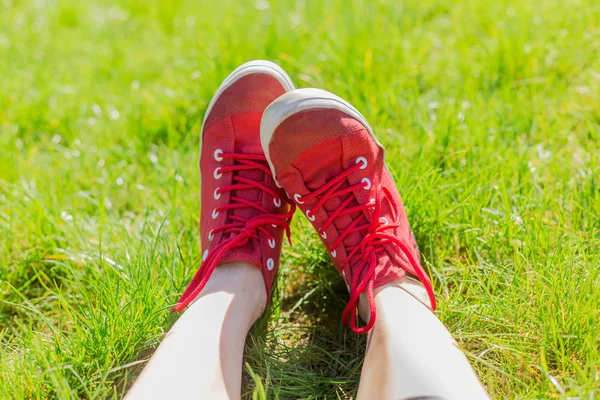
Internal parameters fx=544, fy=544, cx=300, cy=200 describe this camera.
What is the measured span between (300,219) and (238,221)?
233 mm

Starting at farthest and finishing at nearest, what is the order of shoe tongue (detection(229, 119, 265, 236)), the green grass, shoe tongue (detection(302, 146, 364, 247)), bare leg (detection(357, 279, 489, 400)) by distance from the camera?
1. shoe tongue (detection(229, 119, 265, 236))
2. shoe tongue (detection(302, 146, 364, 247))
3. the green grass
4. bare leg (detection(357, 279, 489, 400))

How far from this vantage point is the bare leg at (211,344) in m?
1.07

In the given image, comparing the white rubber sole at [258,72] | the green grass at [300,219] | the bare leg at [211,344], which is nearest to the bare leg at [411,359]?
the green grass at [300,219]

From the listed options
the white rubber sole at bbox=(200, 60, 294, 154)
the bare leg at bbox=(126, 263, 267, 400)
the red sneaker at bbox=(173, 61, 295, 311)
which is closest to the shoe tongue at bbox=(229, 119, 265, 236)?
the red sneaker at bbox=(173, 61, 295, 311)

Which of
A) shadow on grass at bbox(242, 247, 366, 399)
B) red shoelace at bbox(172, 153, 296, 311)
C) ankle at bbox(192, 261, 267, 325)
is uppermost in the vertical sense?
red shoelace at bbox(172, 153, 296, 311)

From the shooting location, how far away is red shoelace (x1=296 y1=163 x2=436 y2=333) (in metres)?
1.36

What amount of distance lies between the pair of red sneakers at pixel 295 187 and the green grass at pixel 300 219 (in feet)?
0.42

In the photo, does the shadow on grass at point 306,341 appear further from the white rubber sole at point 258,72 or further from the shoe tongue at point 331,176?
the white rubber sole at point 258,72

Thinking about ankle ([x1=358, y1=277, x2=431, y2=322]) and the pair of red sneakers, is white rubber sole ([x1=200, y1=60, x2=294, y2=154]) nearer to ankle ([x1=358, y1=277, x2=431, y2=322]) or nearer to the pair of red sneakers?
the pair of red sneakers

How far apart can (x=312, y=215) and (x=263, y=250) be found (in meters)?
0.16

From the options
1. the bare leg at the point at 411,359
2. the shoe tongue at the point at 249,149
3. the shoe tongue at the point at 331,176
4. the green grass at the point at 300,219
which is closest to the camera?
the bare leg at the point at 411,359

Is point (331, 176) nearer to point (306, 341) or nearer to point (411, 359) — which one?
point (306, 341)

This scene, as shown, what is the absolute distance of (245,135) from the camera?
5.32ft

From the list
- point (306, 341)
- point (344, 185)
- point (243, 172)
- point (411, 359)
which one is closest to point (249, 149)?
point (243, 172)
